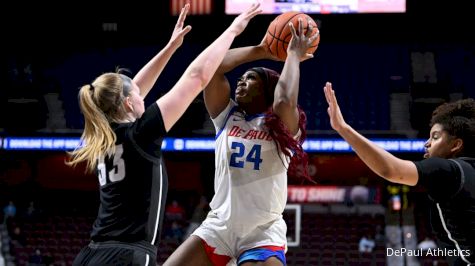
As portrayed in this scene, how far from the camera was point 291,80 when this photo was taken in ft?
13.0

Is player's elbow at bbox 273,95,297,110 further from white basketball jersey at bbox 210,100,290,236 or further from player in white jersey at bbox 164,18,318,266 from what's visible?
white basketball jersey at bbox 210,100,290,236

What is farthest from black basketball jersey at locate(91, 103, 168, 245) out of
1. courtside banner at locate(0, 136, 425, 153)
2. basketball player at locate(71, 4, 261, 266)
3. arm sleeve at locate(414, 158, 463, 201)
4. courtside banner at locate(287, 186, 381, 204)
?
courtside banner at locate(287, 186, 381, 204)

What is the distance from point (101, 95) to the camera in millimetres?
3314

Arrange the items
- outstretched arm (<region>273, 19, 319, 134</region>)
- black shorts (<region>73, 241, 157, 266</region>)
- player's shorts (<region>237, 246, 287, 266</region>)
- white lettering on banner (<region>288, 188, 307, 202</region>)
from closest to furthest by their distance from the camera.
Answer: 1. black shorts (<region>73, 241, 157, 266</region>)
2. outstretched arm (<region>273, 19, 319, 134</region>)
3. player's shorts (<region>237, 246, 287, 266</region>)
4. white lettering on banner (<region>288, 188, 307, 202</region>)

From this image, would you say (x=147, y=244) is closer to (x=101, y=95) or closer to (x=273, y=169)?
(x=101, y=95)

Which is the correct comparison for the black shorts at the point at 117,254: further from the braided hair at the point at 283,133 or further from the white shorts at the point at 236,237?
the braided hair at the point at 283,133

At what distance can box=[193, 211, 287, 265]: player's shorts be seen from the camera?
413cm

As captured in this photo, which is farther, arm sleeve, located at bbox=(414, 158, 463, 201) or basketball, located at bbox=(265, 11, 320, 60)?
basketball, located at bbox=(265, 11, 320, 60)

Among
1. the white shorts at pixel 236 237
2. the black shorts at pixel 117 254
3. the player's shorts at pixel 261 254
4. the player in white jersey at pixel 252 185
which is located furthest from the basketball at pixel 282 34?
the black shorts at pixel 117 254

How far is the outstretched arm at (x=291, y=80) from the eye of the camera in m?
3.95

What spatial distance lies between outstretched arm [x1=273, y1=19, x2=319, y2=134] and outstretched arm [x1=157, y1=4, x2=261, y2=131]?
1.50 ft

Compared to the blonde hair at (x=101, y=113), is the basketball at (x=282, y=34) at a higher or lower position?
higher

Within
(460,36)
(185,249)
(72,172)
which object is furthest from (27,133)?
(185,249)

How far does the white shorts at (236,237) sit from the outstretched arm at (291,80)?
643mm
